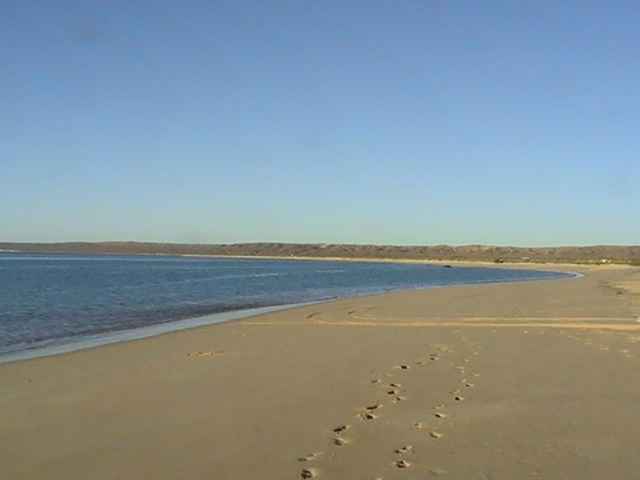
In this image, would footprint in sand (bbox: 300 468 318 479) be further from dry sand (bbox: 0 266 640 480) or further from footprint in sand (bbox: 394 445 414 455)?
footprint in sand (bbox: 394 445 414 455)

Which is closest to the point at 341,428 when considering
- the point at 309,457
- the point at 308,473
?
the point at 309,457

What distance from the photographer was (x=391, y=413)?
7.71 m

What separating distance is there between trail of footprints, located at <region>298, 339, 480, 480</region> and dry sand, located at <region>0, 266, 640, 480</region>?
25mm

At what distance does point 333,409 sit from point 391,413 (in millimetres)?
781

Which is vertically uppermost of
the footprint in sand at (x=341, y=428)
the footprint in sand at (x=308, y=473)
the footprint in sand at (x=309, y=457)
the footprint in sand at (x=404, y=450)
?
the footprint in sand at (x=404, y=450)

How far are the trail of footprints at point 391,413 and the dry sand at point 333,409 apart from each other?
0.03 meters

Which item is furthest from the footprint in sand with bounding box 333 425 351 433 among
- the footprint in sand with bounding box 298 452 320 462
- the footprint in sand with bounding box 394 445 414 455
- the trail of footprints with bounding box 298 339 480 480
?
the footprint in sand with bounding box 394 445 414 455

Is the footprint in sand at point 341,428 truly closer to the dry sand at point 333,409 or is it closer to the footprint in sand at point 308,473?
the dry sand at point 333,409

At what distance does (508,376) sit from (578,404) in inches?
75.3

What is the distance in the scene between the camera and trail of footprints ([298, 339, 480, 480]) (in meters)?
6.07

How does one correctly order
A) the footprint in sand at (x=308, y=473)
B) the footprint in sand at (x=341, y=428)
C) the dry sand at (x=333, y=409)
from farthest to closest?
the footprint in sand at (x=341, y=428), the dry sand at (x=333, y=409), the footprint in sand at (x=308, y=473)

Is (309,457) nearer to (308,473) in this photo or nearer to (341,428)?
(308,473)

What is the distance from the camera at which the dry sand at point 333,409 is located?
600cm

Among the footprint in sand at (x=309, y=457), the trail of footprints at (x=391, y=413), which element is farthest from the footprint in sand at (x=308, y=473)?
the footprint in sand at (x=309, y=457)
